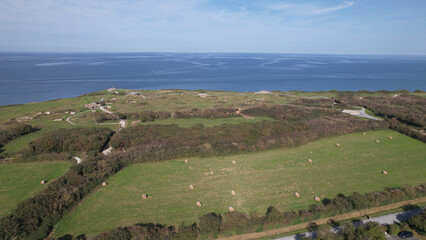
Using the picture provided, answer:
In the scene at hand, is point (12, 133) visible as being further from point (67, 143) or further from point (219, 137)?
point (219, 137)

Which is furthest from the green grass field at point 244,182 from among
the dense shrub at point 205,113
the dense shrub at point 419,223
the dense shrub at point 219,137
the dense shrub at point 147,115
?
the dense shrub at point 205,113

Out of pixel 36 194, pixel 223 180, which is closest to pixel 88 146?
pixel 36 194

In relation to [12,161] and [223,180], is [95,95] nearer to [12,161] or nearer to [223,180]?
[12,161]

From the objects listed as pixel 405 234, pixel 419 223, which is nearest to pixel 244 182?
pixel 405 234

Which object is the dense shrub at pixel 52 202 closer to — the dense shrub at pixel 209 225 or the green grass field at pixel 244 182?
the green grass field at pixel 244 182

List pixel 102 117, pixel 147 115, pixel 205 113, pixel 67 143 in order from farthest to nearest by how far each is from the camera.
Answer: pixel 205 113 < pixel 147 115 < pixel 102 117 < pixel 67 143

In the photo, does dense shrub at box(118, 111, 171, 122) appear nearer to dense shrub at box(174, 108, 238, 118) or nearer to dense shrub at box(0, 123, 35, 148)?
dense shrub at box(174, 108, 238, 118)
